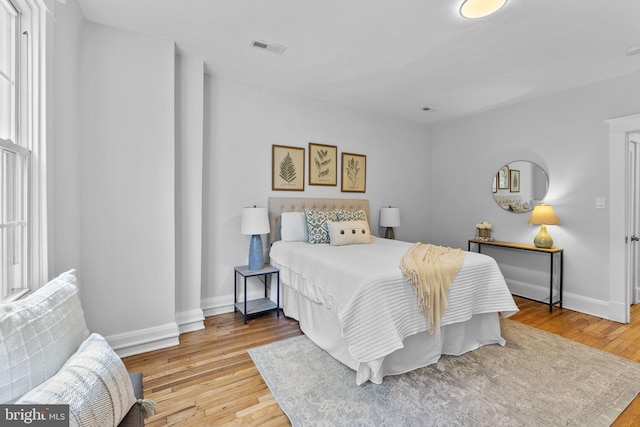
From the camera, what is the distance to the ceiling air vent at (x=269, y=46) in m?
2.47

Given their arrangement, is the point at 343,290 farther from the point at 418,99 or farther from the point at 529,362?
the point at 418,99

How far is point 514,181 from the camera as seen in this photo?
12.7 ft

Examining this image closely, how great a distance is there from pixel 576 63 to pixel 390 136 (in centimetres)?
220

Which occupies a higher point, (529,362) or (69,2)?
(69,2)

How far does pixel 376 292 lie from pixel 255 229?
5.12 ft

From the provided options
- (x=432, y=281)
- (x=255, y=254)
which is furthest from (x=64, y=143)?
(x=432, y=281)

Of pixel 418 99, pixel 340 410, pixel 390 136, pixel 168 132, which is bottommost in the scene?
pixel 340 410

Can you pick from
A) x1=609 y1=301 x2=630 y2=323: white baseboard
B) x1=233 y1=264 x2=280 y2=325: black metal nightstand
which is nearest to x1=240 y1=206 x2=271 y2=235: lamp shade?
x1=233 y1=264 x2=280 y2=325: black metal nightstand

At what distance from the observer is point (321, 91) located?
3.53 m

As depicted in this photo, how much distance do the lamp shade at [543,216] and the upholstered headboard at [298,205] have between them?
2012 millimetres

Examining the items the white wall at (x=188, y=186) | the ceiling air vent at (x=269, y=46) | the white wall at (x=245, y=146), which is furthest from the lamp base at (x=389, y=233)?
the ceiling air vent at (x=269, y=46)

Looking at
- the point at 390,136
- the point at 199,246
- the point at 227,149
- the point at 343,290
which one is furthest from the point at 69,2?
the point at 390,136

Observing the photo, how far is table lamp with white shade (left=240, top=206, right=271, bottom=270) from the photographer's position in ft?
9.96

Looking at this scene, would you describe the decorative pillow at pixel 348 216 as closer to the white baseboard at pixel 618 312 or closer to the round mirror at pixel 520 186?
the round mirror at pixel 520 186
